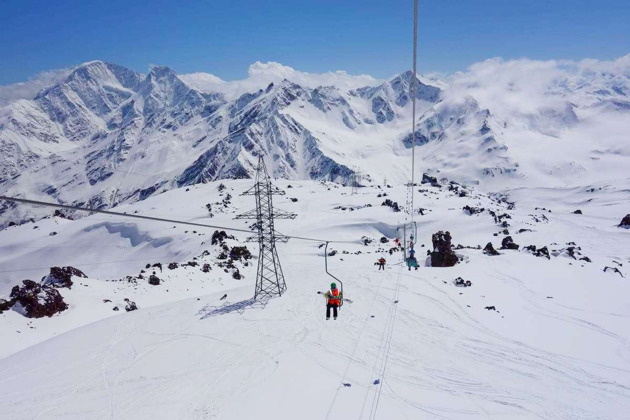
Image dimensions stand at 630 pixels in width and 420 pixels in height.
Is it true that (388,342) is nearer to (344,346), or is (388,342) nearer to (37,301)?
(344,346)

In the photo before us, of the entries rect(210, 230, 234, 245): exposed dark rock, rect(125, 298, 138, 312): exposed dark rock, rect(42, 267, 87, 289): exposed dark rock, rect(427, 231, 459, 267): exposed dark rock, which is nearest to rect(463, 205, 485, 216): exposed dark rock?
rect(427, 231, 459, 267): exposed dark rock

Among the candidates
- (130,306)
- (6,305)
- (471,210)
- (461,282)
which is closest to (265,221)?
(130,306)

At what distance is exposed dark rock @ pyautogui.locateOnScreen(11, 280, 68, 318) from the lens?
3691cm

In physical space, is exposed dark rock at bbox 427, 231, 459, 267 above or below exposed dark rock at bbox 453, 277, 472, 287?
above

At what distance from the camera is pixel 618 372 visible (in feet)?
70.7

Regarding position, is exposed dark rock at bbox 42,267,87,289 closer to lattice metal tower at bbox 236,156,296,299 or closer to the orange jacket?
lattice metal tower at bbox 236,156,296,299

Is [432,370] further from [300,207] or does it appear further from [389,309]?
[300,207]

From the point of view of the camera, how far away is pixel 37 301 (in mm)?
37188

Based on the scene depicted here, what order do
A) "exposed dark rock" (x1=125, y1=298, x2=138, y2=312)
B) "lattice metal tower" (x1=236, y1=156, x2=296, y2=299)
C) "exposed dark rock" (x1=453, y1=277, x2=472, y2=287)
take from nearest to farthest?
1. "lattice metal tower" (x1=236, y1=156, x2=296, y2=299)
2. "exposed dark rock" (x1=453, y1=277, x2=472, y2=287)
3. "exposed dark rock" (x1=125, y1=298, x2=138, y2=312)

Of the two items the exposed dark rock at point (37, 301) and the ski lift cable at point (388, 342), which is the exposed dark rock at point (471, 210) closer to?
the ski lift cable at point (388, 342)

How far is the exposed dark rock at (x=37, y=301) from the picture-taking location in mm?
Answer: 36906

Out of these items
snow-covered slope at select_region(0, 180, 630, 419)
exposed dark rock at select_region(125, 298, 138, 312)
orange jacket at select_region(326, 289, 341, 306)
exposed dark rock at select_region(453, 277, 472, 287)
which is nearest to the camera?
snow-covered slope at select_region(0, 180, 630, 419)

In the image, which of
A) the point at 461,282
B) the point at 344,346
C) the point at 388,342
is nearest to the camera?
the point at 344,346

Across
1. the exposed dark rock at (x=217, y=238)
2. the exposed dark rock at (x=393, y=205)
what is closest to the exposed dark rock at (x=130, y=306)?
the exposed dark rock at (x=217, y=238)
